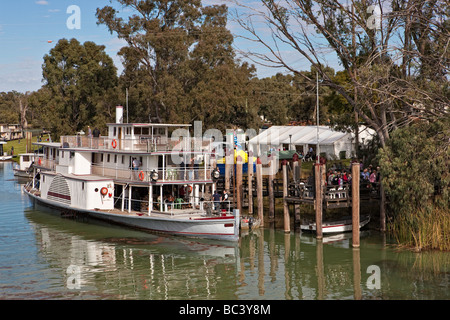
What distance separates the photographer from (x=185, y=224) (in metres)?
29.1

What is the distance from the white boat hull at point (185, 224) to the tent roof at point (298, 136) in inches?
981

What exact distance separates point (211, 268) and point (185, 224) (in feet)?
18.6

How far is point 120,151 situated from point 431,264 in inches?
743

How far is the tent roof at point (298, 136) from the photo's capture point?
52.6 metres

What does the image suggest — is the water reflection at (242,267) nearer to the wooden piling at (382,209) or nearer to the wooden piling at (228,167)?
the wooden piling at (382,209)

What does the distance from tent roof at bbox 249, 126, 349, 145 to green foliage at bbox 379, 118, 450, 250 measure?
80.1 ft

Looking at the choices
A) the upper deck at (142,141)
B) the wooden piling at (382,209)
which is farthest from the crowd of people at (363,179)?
the upper deck at (142,141)

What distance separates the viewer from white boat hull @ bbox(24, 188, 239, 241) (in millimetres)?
28078

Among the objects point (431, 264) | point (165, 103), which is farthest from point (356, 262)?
point (165, 103)

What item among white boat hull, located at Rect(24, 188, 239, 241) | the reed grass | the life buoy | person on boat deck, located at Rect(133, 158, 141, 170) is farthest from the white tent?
the life buoy

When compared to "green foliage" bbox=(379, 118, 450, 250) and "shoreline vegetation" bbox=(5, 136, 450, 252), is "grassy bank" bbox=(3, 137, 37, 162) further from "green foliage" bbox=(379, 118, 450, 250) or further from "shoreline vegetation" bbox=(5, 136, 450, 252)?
"shoreline vegetation" bbox=(5, 136, 450, 252)

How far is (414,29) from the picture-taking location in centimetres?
2964

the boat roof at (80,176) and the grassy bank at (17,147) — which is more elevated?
the grassy bank at (17,147)

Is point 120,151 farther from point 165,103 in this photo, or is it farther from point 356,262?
point 165,103
